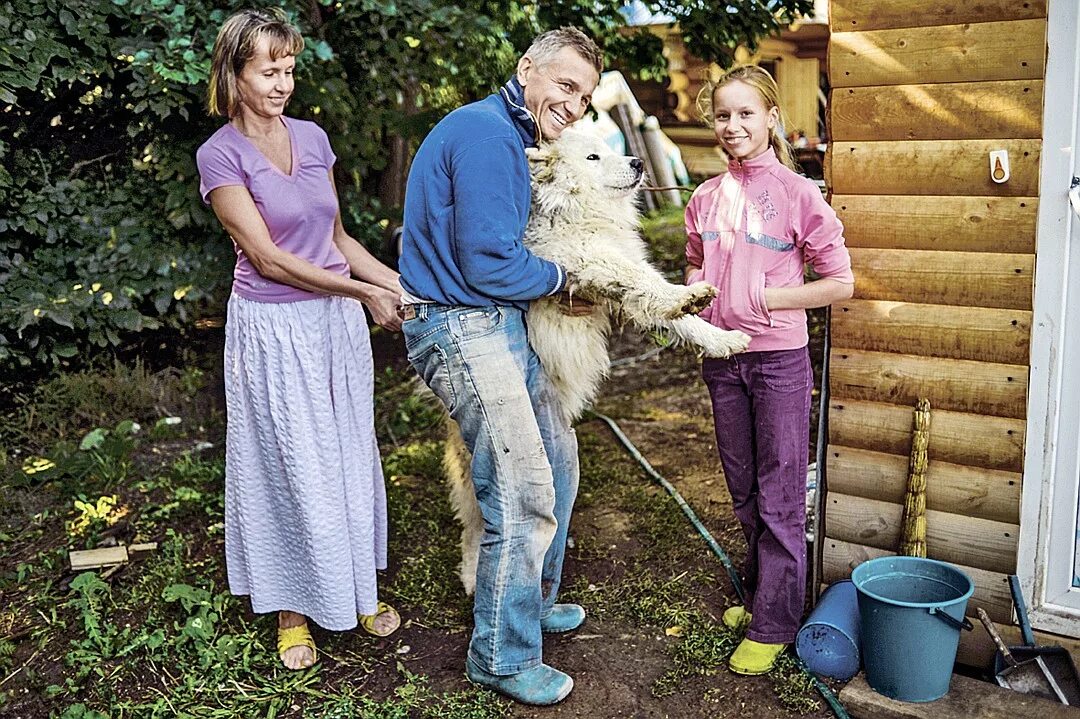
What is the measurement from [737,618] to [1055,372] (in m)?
1.28

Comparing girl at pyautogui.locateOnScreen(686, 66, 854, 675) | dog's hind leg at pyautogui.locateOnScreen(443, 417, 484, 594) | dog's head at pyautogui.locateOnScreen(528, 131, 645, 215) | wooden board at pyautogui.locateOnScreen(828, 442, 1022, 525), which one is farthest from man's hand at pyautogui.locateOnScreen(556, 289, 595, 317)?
wooden board at pyautogui.locateOnScreen(828, 442, 1022, 525)

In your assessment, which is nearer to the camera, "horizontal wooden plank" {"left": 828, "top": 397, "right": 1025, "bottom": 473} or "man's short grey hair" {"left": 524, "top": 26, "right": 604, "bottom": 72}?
"man's short grey hair" {"left": 524, "top": 26, "right": 604, "bottom": 72}

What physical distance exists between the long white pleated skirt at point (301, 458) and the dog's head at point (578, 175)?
2.77 ft

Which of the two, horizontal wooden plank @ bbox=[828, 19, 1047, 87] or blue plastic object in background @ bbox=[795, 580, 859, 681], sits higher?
horizontal wooden plank @ bbox=[828, 19, 1047, 87]

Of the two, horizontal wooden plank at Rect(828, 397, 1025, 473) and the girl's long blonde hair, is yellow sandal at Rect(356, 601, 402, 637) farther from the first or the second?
the girl's long blonde hair

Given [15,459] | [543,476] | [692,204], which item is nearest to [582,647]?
[543,476]

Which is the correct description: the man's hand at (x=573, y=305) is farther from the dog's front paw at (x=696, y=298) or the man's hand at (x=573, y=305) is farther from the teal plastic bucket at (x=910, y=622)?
the teal plastic bucket at (x=910, y=622)

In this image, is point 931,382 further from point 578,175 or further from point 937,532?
point 578,175

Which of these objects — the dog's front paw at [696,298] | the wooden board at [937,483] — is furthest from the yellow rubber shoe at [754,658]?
the dog's front paw at [696,298]

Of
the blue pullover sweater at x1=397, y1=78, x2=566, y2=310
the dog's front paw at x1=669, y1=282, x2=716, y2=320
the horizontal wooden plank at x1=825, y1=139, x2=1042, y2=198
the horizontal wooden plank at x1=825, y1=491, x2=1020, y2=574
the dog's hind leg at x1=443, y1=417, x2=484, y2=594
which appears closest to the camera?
the blue pullover sweater at x1=397, y1=78, x2=566, y2=310

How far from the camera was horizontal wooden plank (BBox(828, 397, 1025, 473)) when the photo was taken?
2908mm

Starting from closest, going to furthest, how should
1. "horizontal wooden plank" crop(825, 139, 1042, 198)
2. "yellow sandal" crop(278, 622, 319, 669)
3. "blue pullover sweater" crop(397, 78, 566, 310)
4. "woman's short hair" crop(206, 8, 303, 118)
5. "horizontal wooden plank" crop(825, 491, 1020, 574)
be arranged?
"blue pullover sweater" crop(397, 78, 566, 310)
"horizontal wooden plank" crop(825, 139, 1042, 198)
"woman's short hair" crop(206, 8, 303, 118)
"horizontal wooden plank" crop(825, 491, 1020, 574)
"yellow sandal" crop(278, 622, 319, 669)

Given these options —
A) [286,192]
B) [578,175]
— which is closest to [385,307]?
[286,192]

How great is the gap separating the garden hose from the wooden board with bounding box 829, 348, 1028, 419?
85 centimetres
